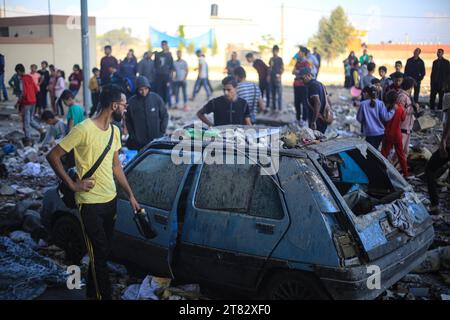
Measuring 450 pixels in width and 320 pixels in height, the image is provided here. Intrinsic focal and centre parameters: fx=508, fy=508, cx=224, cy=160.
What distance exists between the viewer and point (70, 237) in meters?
5.18

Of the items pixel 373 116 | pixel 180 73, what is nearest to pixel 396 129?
pixel 373 116

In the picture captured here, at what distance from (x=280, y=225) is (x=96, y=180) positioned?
147cm

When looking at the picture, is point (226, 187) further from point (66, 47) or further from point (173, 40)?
point (173, 40)

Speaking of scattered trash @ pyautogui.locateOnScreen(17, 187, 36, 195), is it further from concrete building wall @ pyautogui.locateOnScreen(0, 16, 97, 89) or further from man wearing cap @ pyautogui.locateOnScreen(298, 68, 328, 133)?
concrete building wall @ pyautogui.locateOnScreen(0, 16, 97, 89)

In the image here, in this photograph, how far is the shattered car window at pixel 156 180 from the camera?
4385mm

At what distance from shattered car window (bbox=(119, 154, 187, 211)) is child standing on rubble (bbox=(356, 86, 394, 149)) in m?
4.20

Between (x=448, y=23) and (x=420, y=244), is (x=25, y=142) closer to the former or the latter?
(x=420, y=244)

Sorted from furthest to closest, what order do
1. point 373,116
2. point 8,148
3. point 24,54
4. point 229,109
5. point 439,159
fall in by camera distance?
point 24,54
point 8,148
point 373,116
point 229,109
point 439,159

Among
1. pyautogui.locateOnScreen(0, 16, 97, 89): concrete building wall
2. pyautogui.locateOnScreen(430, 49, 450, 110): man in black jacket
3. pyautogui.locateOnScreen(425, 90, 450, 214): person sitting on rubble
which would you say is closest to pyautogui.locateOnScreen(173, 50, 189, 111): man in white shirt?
pyautogui.locateOnScreen(430, 49, 450, 110): man in black jacket

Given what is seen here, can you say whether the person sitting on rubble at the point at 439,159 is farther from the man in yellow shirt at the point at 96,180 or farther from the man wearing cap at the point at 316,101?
the man in yellow shirt at the point at 96,180

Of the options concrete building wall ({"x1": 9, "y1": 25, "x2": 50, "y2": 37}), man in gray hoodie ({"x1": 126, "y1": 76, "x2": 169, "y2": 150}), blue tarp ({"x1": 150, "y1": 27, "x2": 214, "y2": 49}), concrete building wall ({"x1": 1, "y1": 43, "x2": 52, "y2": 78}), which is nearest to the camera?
man in gray hoodie ({"x1": 126, "y1": 76, "x2": 169, "y2": 150})

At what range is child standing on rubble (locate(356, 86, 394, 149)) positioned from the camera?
777 centimetres

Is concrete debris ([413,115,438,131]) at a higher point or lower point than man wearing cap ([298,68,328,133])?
lower

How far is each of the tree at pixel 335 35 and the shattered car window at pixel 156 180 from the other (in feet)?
171
